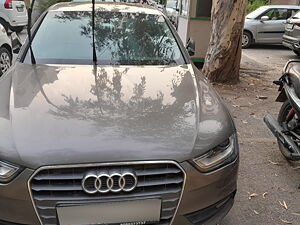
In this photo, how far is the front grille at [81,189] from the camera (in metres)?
2.06

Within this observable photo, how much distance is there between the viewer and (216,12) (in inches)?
265

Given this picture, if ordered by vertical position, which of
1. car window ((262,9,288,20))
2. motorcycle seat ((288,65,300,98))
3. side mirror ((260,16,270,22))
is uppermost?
motorcycle seat ((288,65,300,98))

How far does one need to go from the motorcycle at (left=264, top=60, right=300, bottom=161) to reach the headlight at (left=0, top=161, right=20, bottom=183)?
250 centimetres

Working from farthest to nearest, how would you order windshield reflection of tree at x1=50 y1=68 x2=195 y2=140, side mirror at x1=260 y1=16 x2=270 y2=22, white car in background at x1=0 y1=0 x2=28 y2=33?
side mirror at x1=260 y1=16 x2=270 y2=22 < white car in background at x1=0 y1=0 x2=28 y2=33 < windshield reflection of tree at x1=50 y1=68 x2=195 y2=140

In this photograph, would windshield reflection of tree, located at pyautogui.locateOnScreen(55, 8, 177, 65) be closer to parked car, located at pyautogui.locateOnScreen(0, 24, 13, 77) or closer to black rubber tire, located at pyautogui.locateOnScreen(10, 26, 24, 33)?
parked car, located at pyautogui.locateOnScreen(0, 24, 13, 77)

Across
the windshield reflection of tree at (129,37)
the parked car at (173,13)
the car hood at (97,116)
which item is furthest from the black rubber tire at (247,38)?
the car hood at (97,116)

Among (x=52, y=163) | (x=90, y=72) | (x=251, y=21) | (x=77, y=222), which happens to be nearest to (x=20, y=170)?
(x=52, y=163)

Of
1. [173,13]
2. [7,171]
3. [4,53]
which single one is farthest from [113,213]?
[173,13]

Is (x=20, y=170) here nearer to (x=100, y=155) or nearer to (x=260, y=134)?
(x=100, y=155)

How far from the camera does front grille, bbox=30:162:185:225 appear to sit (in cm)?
206

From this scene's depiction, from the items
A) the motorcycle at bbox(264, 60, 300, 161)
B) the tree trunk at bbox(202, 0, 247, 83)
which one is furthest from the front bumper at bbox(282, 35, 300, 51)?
the motorcycle at bbox(264, 60, 300, 161)

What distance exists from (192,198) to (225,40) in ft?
16.2

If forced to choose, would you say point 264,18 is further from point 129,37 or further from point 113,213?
point 113,213

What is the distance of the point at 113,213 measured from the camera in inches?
82.9
